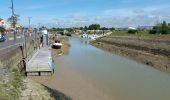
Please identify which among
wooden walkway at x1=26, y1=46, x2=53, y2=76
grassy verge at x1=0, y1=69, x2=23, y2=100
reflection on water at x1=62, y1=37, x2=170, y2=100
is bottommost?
reflection on water at x1=62, y1=37, x2=170, y2=100

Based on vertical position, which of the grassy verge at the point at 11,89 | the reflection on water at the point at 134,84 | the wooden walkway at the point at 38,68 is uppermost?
the grassy verge at the point at 11,89

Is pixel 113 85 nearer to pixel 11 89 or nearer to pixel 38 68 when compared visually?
pixel 38 68

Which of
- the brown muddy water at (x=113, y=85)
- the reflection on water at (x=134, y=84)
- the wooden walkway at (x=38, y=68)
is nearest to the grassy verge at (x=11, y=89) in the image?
the brown muddy water at (x=113, y=85)

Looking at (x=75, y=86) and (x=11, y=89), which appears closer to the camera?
(x=11, y=89)

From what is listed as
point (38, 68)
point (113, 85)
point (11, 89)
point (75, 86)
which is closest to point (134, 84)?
point (113, 85)

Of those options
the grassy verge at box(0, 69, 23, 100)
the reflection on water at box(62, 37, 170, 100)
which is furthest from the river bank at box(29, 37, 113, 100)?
the grassy verge at box(0, 69, 23, 100)

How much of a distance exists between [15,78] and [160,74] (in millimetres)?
20477

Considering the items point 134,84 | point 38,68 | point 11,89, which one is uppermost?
point 11,89

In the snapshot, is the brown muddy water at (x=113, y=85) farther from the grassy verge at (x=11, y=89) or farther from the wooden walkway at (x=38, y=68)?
the grassy verge at (x=11, y=89)

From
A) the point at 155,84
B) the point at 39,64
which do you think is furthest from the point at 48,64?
the point at 155,84

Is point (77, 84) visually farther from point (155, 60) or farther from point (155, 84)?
point (155, 60)

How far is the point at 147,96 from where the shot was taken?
24422 millimetres

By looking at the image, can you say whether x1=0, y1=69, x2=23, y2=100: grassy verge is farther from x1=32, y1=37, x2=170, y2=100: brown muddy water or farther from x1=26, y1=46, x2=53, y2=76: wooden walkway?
x1=26, y1=46, x2=53, y2=76: wooden walkway

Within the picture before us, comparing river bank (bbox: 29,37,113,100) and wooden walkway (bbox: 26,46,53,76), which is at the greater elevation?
wooden walkway (bbox: 26,46,53,76)
